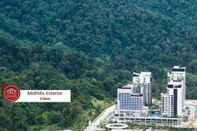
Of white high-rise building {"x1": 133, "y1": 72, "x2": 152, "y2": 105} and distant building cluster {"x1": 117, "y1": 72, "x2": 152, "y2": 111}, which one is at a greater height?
white high-rise building {"x1": 133, "y1": 72, "x2": 152, "y2": 105}

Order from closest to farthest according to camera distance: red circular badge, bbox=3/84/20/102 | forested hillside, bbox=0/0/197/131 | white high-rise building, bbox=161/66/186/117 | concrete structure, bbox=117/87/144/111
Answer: red circular badge, bbox=3/84/20/102 → white high-rise building, bbox=161/66/186/117 → concrete structure, bbox=117/87/144/111 → forested hillside, bbox=0/0/197/131

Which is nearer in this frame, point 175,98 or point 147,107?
point 175,98

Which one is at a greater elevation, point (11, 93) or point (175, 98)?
point (175, 98)

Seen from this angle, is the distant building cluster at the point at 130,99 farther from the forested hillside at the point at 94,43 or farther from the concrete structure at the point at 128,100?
the forested hillside at the point at 94,43

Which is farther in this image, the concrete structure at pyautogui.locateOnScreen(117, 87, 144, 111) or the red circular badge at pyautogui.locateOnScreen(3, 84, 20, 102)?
the concrete structure at pyautogui.locateOnScreen(117, 87, 144, 111)

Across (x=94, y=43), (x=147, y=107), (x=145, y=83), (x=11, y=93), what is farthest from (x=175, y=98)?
(x=11, y=93)

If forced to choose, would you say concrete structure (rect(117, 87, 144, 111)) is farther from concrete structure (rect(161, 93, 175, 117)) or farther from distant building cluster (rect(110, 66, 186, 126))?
concrete structure (rect(161, 93, 175, 117))

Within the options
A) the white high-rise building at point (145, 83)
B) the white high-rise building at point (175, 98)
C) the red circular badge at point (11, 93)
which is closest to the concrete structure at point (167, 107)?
the white high-rise building at point (175, 98)

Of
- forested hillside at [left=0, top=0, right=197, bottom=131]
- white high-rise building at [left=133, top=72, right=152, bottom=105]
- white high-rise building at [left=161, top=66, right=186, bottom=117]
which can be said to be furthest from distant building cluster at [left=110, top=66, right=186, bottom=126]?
forested hillside at [left=0, top=0, right=197, bottom=131]

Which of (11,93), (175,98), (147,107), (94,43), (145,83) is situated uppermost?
(94,43)

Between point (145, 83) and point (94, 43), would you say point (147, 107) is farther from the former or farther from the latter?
point (94, 43)
